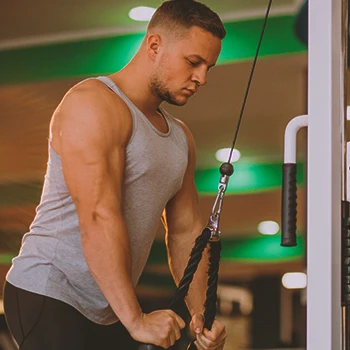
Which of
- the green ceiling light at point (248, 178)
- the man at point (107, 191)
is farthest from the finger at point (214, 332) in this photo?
the green ceiling light at point (248, 178)

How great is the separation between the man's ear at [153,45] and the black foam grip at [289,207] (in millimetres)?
517

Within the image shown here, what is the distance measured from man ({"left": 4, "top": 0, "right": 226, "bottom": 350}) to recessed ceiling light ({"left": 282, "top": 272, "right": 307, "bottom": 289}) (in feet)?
13.1

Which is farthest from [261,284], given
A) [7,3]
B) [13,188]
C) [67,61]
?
[7,3]

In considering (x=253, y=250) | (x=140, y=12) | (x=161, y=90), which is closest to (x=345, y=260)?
(x=161, y=90)

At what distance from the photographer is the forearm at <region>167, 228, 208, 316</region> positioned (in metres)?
2.07

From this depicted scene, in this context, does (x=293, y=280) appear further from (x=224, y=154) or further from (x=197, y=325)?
(x=197, y=325)

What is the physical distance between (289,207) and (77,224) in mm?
560

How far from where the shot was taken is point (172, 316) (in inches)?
67.3

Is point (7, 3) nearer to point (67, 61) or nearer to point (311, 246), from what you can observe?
point (67, 61)

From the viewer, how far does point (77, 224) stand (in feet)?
6.23

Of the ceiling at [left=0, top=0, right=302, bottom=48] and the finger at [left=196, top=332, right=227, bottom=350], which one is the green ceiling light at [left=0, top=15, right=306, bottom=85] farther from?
the finger at [left=196, top=332, right=227, bottom=350]

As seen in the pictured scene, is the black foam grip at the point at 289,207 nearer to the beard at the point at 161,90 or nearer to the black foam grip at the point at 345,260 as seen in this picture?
the black foam grip at the point at 345,260

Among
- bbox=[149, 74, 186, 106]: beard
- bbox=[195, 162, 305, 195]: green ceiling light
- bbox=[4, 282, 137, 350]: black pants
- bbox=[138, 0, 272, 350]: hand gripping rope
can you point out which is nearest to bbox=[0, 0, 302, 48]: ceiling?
bbox=[195, 162, 305, 195]: green ceiling light

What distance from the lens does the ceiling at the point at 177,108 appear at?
4574mm
